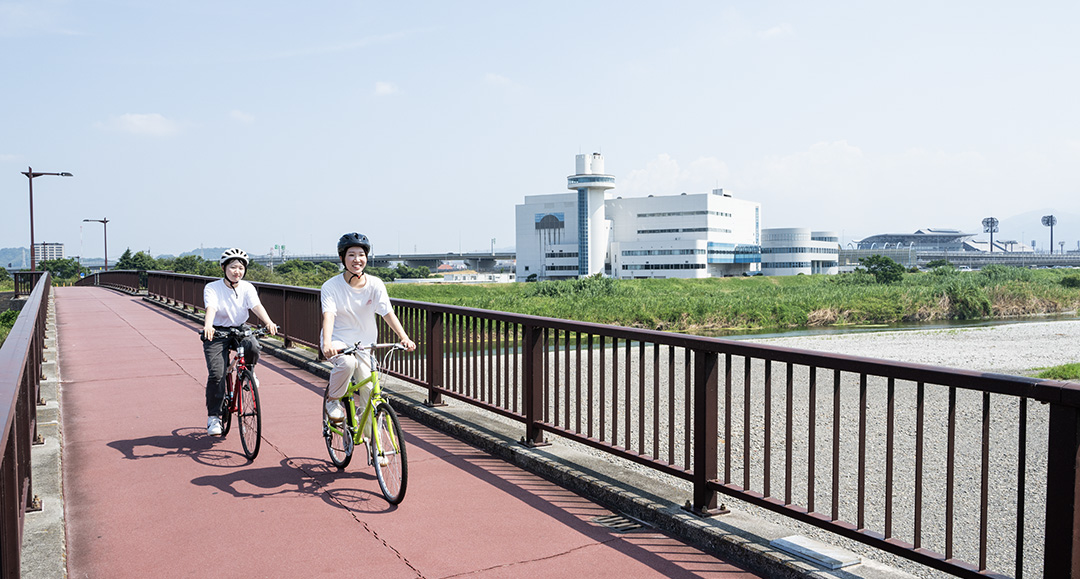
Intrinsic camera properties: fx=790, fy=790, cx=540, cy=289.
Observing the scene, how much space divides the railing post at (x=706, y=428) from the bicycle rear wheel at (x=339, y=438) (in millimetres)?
2456

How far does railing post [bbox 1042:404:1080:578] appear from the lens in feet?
9.89

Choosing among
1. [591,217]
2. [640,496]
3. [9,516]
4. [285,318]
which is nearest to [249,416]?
[9,516]

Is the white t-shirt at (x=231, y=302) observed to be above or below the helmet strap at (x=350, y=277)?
below

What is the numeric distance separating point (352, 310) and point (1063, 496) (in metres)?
4.19

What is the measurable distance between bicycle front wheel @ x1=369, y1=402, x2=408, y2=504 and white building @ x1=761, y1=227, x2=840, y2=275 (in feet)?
373

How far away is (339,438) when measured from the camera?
600 cm

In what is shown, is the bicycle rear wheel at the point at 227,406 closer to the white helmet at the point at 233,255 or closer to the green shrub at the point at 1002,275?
the white helmet at the point at 233,255

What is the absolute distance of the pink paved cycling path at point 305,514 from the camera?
14.0 ft

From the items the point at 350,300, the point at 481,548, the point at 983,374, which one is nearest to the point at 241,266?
the point at 350,300

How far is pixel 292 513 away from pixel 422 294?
55.1 m

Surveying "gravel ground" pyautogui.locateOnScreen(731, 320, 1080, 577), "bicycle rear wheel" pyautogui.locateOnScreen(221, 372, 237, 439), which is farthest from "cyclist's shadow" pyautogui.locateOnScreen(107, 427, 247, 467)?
"gravel ground" pyautogui.locateOnScreen(731, 320, 1080, 577)

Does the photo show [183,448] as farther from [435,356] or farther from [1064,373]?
[1064,373]

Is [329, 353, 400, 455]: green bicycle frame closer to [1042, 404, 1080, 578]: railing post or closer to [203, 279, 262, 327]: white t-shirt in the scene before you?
[203, 279, 262, 327]: white t-shirt

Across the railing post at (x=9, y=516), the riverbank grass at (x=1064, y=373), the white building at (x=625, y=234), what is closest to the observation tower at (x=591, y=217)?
the white building at (x=625, y=234)
